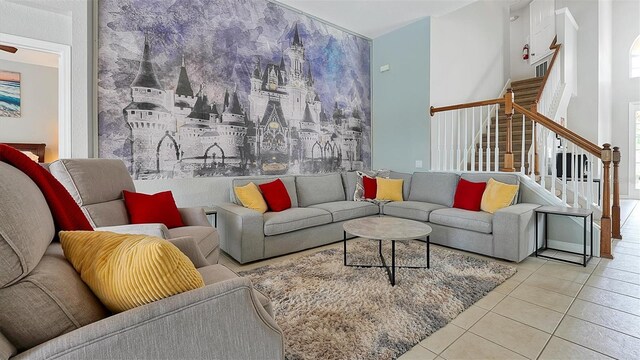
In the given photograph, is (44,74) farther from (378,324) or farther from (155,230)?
(378,324)

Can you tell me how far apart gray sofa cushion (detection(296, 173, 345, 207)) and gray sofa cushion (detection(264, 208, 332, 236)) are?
442 mm

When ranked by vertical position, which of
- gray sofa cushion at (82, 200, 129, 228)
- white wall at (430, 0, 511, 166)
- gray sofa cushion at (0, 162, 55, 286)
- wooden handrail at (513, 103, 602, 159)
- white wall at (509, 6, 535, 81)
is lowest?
gray sofa cushion at (82, 200, 129, 228)

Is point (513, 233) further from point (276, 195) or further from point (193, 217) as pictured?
point (193, 217)

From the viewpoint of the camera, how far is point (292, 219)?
3.17 metres

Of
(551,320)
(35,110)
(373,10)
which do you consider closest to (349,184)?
(373,10)

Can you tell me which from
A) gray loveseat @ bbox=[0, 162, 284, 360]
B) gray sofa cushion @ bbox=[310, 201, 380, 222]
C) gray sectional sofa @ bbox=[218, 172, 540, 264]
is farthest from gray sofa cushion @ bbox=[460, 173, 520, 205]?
gray loveseat @ bbox=[0, 162, 284, 360]

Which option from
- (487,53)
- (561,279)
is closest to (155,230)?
(561,279)

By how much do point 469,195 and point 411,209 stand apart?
70 centimetres

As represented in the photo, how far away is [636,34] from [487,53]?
4.31 meters

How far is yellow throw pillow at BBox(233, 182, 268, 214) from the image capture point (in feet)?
10.6

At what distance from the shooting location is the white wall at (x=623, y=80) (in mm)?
6969

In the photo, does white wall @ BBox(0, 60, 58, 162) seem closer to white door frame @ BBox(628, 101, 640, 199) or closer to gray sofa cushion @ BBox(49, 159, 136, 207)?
gray sofa cushion @ BBox(49, 159, 136, 207)

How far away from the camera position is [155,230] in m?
1.76

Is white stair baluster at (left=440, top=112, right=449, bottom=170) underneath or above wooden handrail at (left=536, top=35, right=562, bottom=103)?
underneath
